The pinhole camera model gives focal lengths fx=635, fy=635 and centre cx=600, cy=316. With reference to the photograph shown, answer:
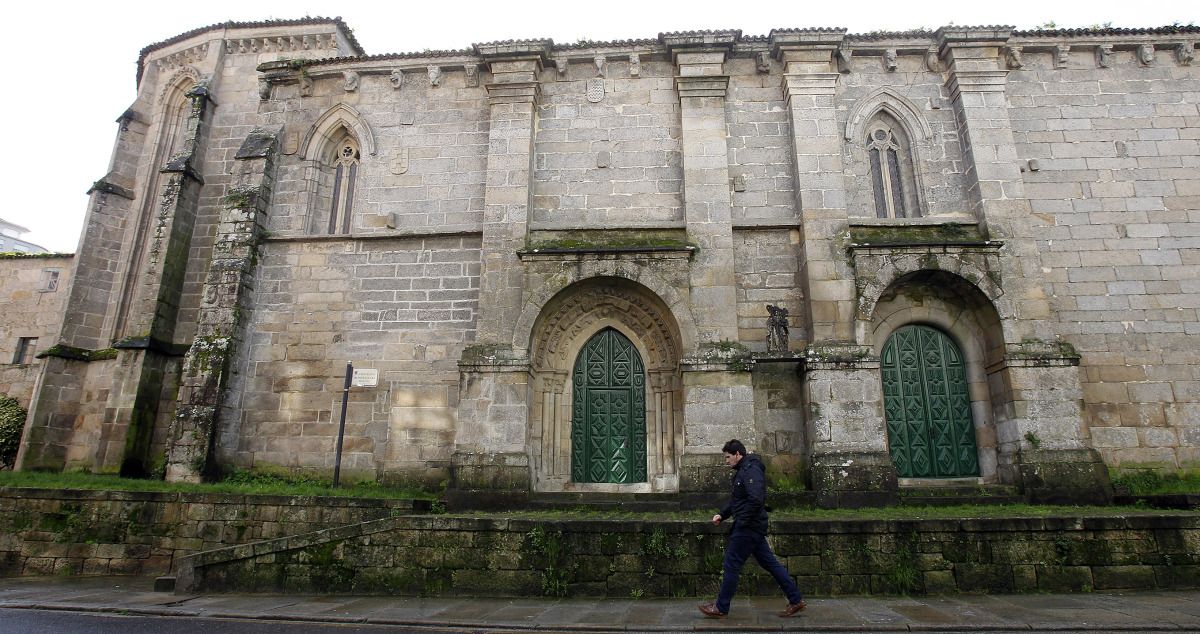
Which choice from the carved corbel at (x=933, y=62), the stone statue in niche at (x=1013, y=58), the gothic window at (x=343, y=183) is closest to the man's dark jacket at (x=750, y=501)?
the gothic window at (x=343, y=183)

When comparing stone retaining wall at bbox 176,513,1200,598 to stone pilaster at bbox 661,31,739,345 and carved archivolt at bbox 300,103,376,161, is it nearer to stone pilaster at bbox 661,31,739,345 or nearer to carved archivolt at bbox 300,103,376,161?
stone pilaster at bbox 661,31,739,345

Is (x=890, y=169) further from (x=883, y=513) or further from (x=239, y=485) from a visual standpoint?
(x=239, y=485)

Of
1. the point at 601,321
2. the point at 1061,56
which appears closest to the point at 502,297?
→ the point at 601,321

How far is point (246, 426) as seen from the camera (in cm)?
1199

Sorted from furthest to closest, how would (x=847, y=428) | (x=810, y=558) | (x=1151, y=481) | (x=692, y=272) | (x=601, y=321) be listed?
1. (x=601, y=321)
2. (x=692, y=272)
3. (x=1151, y=481)
4. (x=847, y=428)
5. (x=810, y=558)

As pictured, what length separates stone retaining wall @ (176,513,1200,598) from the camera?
723 centimetres

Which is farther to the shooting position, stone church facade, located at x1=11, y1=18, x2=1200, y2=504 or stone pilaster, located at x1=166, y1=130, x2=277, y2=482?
stone pilaster, located at x1=166, y1=130, x2=277, y2=482

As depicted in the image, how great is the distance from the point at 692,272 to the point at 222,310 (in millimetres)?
8868

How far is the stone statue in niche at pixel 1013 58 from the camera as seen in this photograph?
12523 millimetres

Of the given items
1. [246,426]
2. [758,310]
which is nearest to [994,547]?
[758,310]

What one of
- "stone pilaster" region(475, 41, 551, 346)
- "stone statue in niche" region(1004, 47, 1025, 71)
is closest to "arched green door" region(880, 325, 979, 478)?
"stone statue in niche" region(1004, 47, 1025, 71)

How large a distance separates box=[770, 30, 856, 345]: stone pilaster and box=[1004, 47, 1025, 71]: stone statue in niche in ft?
11.0

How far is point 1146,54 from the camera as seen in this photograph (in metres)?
12.5

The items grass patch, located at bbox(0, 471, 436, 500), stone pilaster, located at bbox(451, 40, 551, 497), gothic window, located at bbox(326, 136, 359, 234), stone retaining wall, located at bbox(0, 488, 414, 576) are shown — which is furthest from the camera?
gothic window, located at bbox(326, 136, 359, 234)
